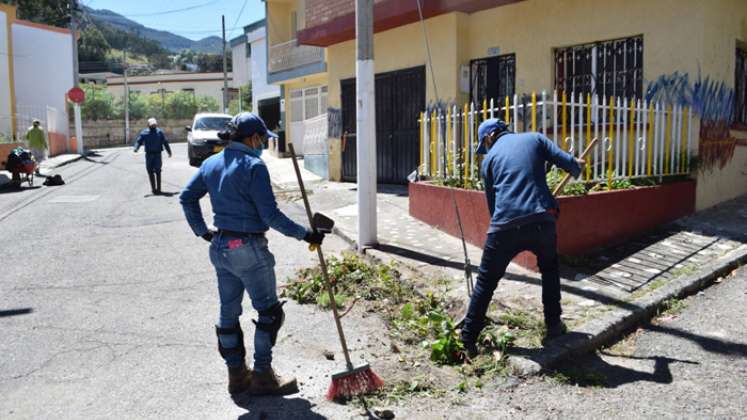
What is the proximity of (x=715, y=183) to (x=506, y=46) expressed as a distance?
390 centimetres

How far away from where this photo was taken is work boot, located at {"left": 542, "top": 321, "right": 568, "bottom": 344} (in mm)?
4496

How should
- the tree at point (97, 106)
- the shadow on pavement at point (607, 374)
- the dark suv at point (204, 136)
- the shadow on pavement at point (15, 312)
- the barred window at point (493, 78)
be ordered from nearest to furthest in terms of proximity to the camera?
1. the shadow on pavement at point (607, 374)
2. the shadow on pavement at point (15, 312)
3. the barred window at point (493, 78)
4. the dark suv at point (204, 136)
5. the tree at point (97, 106)

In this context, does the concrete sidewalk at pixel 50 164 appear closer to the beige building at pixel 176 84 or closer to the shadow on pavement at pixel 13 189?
the shadow on pavement at pixel 13 189

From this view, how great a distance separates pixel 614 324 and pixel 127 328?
12.8 ft

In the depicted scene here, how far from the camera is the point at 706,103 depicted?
26.1ft

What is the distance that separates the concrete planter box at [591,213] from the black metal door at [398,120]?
358cm

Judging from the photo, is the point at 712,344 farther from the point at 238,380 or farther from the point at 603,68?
the point at 603,68

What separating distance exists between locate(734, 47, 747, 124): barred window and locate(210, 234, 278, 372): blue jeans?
8.12 meters

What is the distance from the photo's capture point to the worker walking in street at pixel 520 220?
426 cm

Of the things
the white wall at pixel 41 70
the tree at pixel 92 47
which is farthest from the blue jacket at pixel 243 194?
the tree at pixel 92 47

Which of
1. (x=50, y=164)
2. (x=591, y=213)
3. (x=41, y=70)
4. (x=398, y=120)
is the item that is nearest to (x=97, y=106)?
(x=41, y=70)

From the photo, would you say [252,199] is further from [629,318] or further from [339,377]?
[629,318]

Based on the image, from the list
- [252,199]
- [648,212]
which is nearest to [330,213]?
[648,212]

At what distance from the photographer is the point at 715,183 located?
325 inches
